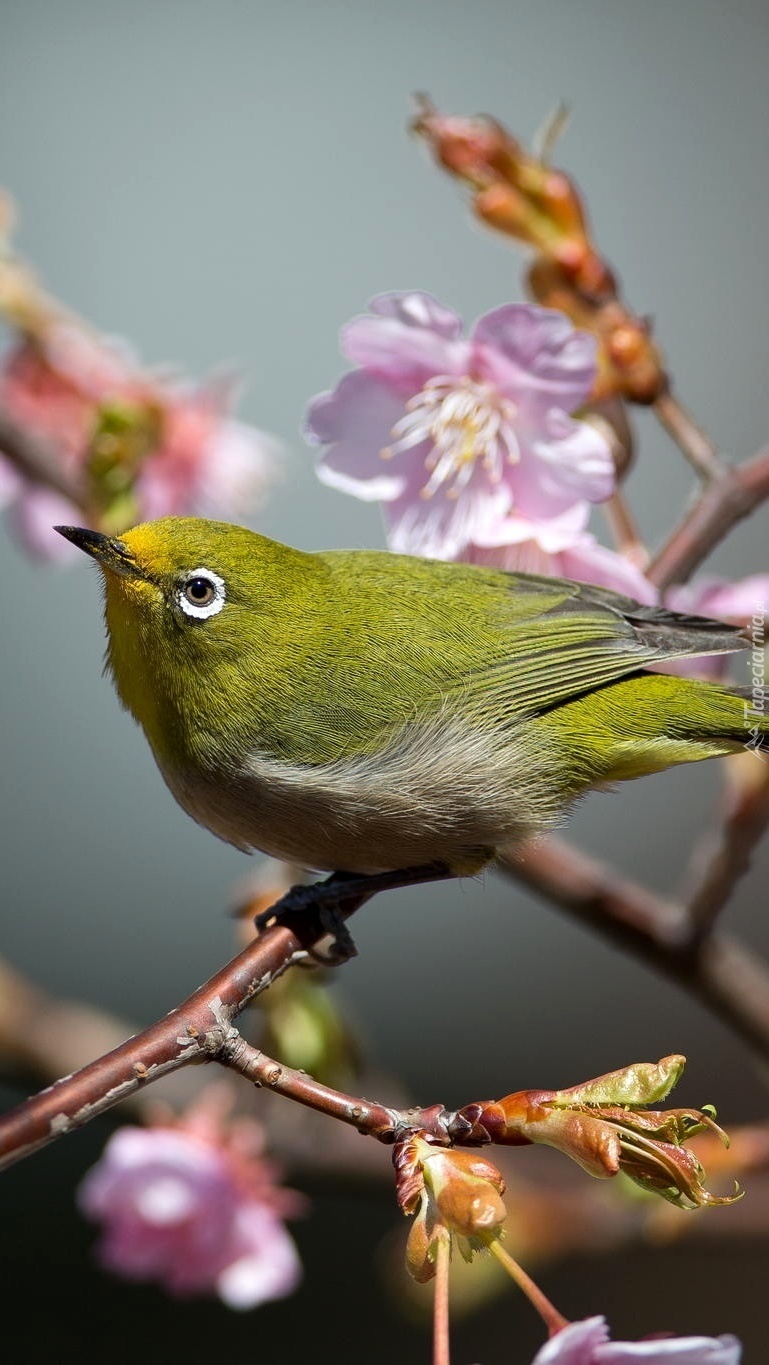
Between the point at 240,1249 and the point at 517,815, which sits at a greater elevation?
the point at 517,815

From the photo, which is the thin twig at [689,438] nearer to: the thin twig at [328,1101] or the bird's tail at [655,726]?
the bird's tail at [655,726]

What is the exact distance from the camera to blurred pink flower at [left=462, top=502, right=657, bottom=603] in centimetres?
231

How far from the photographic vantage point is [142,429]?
260 cm

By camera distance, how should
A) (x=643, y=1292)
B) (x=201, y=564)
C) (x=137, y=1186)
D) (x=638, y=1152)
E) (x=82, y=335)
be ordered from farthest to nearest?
(x=643, y=1292) < (x=82, y=335) < (x=137, y=1186) < (x=201, y=564) < (x=638, y=1152)

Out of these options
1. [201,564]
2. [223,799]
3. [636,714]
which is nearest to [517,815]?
[636,714]

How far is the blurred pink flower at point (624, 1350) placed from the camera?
1239mm

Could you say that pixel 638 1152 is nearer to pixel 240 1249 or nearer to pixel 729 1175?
pixel 729 1175

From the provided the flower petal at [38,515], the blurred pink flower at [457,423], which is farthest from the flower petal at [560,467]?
the flower petal at [38,515]

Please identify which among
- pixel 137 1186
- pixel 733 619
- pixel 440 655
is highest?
pixel 733 619

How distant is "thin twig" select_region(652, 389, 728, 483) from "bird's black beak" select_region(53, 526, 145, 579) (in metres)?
0.97

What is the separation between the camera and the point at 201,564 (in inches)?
84.9

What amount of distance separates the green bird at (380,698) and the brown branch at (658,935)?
0.61ft

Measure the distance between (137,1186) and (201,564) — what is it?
109 centimetres

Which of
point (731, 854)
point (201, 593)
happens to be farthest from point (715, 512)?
point (201, 593)
